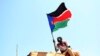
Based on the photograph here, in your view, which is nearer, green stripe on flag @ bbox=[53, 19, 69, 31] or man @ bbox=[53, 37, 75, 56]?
man @ bbox=[53, 37, 75, 56]

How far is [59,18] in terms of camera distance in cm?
Answer: 1532

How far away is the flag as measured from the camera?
15084 mm

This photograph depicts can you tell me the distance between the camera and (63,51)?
1184cm

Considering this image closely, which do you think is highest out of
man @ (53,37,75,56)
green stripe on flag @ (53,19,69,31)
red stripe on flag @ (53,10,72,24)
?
red stripe on flag @ (53,10,72,24)

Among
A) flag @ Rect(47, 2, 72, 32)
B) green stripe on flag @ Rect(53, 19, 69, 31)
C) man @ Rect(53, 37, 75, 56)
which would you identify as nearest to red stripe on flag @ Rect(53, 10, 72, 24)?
flag @ Rect(47, 2, 72, 32)

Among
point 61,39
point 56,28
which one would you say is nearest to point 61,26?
point 56,28

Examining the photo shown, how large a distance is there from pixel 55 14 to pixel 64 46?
3.78m

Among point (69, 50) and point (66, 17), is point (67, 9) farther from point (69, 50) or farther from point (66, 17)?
point (69, 50)

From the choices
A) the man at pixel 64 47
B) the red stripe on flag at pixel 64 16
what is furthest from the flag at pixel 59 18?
the man at pixel 64 47

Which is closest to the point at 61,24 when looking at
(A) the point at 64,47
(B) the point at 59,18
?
(B) the point at 59,18

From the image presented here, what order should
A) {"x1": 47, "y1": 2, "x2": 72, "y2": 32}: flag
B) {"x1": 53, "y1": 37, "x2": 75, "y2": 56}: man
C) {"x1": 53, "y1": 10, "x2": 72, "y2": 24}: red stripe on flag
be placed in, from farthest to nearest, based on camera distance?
1. {"x1": 47, "y1": 2, "x2": 72, "y2": 32}: flag
2. {"x1": 53, "y1": 10, "x2": 72, "y2": 24}: red stripe on flag
3. {"x1": 53, "y1": 37, "x2": 75, "y2": 56}: man

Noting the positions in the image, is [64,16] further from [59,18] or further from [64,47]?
[64,47]

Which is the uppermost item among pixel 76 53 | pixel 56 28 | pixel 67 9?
pixel 67 9

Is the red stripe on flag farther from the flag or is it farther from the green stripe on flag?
the green stripe on flag
